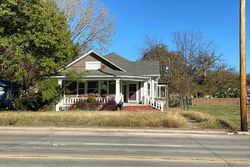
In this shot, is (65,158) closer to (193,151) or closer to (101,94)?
(193,151)

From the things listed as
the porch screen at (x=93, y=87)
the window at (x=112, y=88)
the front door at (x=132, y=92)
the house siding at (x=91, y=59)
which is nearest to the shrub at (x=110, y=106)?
the window at (x=112, y=88)

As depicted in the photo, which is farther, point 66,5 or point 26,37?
point 66,5

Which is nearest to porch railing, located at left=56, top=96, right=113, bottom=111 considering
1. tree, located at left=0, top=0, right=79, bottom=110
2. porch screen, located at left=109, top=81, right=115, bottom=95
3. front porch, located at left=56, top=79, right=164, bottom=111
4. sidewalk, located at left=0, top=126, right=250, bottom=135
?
front porch, located at left=56, top=79, right=164, bottom=111

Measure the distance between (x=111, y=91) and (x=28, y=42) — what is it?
520 inches

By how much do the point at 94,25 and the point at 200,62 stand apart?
815 inches

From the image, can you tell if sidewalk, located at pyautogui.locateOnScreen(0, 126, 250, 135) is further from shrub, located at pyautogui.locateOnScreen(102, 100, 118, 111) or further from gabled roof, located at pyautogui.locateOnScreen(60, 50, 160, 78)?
gabled roof, located at pyautogui.locateOnScreen(60, 50, 160, 78)

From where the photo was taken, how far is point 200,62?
69.7m

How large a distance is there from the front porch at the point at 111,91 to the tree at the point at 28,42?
506 centimetres

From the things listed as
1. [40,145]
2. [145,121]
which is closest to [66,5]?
[145,121]

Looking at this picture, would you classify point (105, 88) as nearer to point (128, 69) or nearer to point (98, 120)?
point (128, 69)

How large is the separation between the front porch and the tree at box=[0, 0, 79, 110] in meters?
5.06

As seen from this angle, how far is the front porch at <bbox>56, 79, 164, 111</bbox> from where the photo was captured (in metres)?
36.8

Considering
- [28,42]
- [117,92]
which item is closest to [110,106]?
[117,92]

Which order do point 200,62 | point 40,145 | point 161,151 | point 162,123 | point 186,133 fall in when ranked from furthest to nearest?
point 200,62
point 162,123
point 186,133
point 40,145
point 161,151
